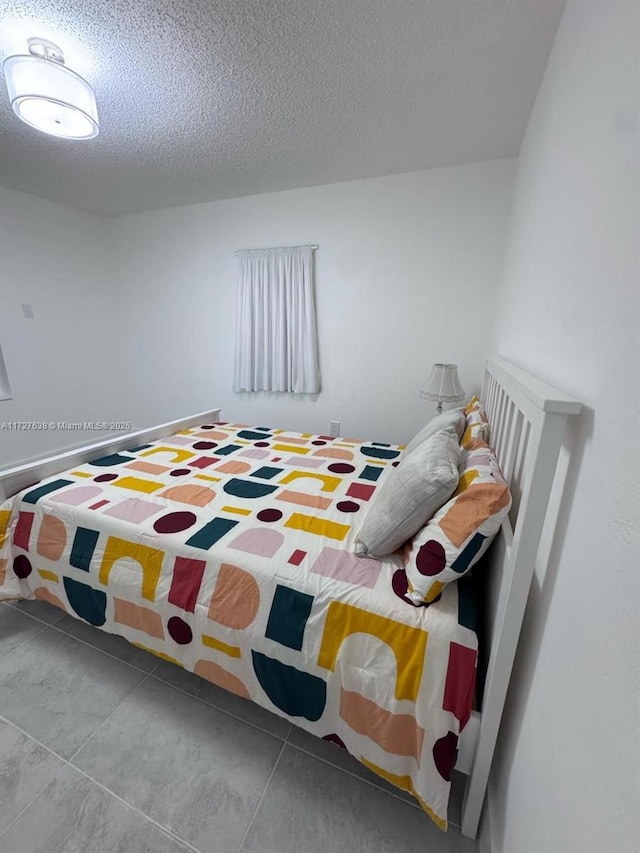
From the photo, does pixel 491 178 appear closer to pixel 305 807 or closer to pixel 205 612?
pixel 205 612

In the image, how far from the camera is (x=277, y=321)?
304cm

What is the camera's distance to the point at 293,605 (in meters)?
0.97

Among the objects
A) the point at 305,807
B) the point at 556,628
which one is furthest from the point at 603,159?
the point at 305,807

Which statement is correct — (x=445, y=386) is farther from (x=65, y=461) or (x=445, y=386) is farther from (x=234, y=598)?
(x=65, y=461)

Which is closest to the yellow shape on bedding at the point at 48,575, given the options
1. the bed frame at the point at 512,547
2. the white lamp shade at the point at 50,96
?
the bed frame at the point at 512,547

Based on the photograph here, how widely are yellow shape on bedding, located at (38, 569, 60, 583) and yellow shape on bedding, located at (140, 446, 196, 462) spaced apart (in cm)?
71

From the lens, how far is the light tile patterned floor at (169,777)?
0.92 m

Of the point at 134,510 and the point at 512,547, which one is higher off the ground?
the point at 512,547

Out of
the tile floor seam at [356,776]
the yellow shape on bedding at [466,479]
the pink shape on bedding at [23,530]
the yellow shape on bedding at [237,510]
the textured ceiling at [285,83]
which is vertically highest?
the textured ceiling at [285,83]

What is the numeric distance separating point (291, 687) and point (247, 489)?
785mm

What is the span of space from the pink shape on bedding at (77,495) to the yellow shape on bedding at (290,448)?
98 centimetres

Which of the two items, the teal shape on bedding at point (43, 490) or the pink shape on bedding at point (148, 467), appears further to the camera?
the pink shape on bedding at point (148, 467)

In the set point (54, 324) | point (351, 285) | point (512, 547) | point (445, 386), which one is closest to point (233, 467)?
point (512, 547)

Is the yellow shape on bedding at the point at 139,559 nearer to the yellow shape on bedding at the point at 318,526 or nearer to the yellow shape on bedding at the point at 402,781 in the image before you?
the yellow shape on bedding at the point at 318,526
